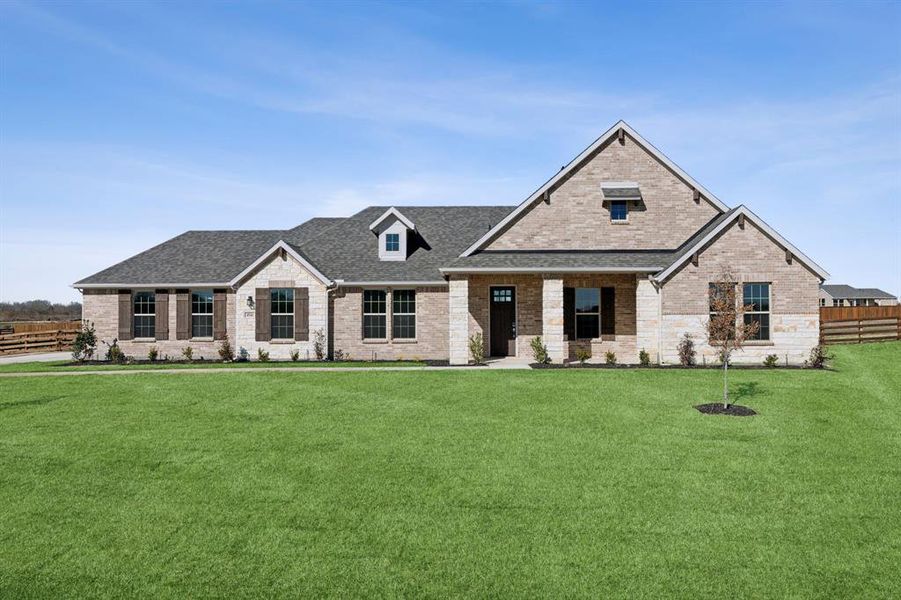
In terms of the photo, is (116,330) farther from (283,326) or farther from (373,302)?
(373,302)

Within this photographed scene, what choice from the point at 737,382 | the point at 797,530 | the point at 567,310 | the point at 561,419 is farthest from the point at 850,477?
the point at 567,310

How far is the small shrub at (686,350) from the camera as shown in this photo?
20.5m

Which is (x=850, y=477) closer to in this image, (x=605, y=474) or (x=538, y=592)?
(x=605, y=474)

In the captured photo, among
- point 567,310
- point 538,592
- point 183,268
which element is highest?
point 183,268

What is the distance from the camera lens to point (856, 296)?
79.2 meters

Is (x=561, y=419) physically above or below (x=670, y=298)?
below

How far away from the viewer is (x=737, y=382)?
16.6m

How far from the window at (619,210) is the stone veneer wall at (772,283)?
378cm

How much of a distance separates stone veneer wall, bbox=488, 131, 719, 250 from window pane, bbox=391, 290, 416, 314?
4341mm

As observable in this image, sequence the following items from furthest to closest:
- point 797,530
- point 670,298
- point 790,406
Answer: point 670,298 < point 790,406 < point 797,530

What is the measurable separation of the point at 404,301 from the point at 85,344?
14.8 m

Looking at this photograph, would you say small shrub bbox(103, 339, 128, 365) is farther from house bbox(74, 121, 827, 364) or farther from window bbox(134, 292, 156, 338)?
window bbox(134, 292, 156, 338)

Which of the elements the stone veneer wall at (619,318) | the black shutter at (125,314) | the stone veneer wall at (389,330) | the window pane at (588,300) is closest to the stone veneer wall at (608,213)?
the stone veneer wall at (619,318)

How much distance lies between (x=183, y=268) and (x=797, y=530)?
2658 cm
